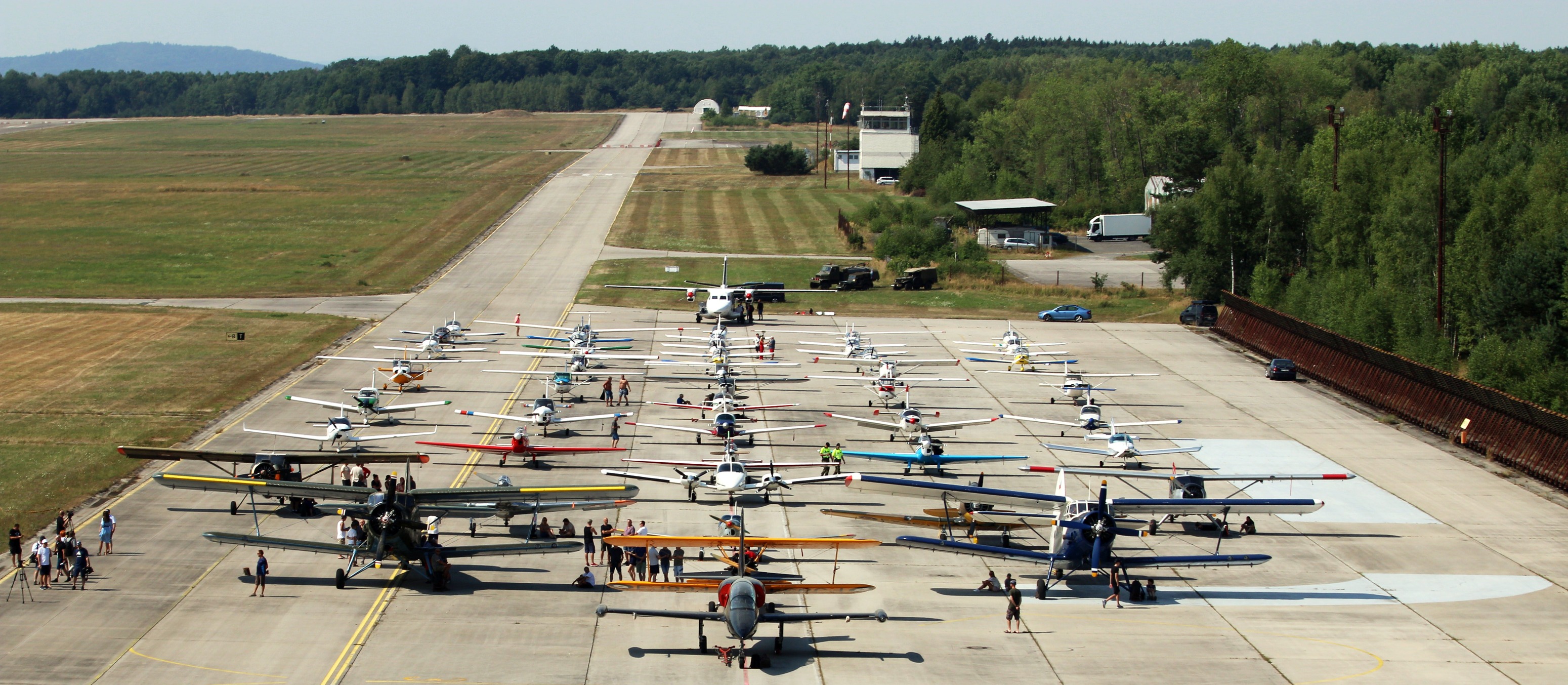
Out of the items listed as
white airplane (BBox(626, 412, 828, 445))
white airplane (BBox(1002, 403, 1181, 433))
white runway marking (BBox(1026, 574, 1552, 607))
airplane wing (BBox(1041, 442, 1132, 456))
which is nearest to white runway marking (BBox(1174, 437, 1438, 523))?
white airplane (BBox(1002, 403, 1181, 433))

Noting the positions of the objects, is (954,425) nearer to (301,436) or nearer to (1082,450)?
(1082,450)

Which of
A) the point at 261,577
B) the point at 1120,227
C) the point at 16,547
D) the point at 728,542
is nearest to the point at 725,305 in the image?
the point at 728,542

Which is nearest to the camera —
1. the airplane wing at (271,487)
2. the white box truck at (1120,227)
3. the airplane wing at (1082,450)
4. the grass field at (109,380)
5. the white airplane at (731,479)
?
the airplane wing at (271,487)

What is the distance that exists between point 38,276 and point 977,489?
290 feet

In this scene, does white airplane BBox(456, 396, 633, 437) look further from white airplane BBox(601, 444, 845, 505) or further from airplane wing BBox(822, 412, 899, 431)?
airplane wing BBox(822, 412, 899, 431)

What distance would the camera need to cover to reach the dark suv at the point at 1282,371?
71.1m

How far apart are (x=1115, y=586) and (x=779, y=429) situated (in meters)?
22.3

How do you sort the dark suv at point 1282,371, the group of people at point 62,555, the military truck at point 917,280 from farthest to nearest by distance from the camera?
the military truck at point 917,280
the dark suv at point 1282,371
the group of people at point 62,555

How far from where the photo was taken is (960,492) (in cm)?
3928

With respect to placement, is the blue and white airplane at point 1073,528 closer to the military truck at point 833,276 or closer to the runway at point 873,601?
the runway at point 873,601

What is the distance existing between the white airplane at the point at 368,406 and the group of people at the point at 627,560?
16103 mm

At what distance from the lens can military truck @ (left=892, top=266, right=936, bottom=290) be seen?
10212 centimetres

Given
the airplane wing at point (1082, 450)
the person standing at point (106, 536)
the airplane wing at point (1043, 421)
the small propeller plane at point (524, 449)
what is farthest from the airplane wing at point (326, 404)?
the airplane wing at point (1082, 450)

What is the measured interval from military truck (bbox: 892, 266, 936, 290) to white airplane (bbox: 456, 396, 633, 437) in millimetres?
48740
